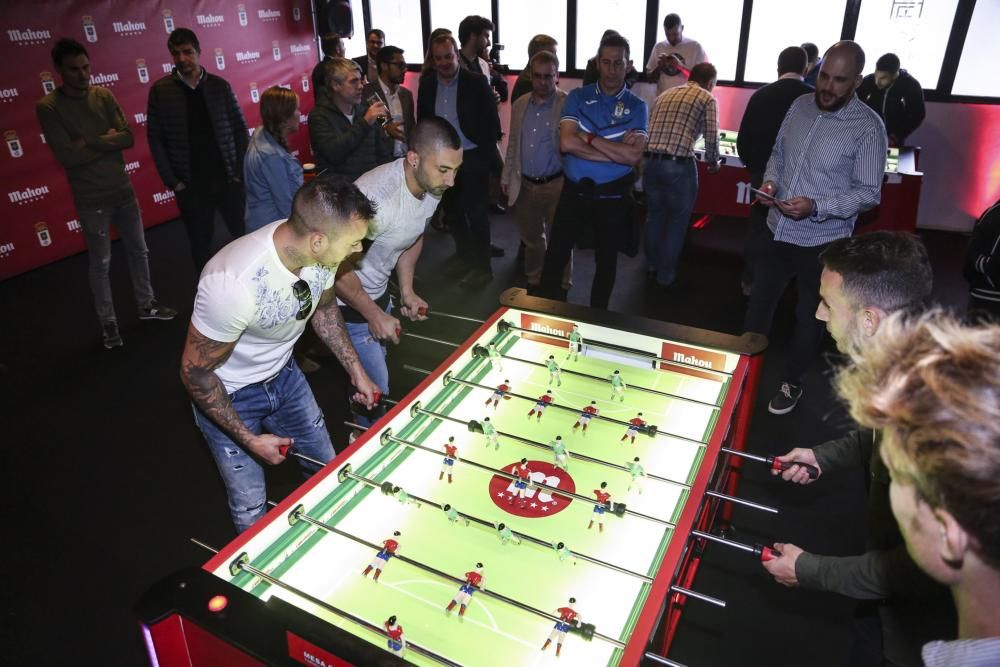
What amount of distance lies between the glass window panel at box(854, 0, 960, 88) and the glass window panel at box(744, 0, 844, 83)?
10.8 inches

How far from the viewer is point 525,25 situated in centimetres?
793

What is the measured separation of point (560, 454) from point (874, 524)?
0.89 meters

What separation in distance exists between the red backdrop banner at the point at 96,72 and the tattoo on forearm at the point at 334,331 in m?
4.57

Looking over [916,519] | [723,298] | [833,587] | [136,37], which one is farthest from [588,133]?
[136,37]

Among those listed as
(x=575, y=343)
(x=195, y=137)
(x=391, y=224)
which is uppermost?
(x=195, y=137)

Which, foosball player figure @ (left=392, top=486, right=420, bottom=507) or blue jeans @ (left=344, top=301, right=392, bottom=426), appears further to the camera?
blue jeans @ (left=344, top=301, right=392, bottom=426)

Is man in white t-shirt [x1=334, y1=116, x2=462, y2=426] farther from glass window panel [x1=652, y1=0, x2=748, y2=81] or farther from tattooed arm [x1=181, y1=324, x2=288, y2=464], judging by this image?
glass window panel [x1=652, y1=0, x2=748, y2=81]

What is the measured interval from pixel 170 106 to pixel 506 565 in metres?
3.95

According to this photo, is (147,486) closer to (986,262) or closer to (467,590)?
(467,590)

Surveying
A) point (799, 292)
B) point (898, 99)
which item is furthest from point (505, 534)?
point (898, 99)

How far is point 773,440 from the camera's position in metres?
3.69

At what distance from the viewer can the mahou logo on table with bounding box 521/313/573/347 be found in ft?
9.34

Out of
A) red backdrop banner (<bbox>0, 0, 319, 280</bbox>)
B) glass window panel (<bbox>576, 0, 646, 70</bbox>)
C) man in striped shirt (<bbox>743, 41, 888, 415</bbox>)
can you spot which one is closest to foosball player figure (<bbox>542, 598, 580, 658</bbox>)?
man in striped shirt (<bbox>743, 41, 888, 415</bbox>)

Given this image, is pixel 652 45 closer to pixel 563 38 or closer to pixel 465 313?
pixel 563 38
